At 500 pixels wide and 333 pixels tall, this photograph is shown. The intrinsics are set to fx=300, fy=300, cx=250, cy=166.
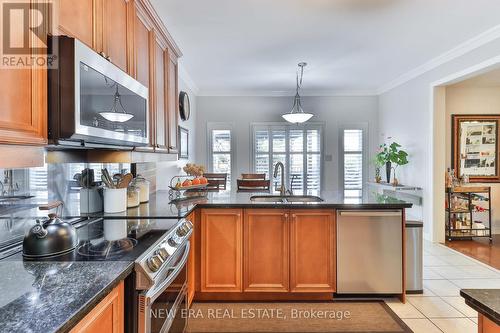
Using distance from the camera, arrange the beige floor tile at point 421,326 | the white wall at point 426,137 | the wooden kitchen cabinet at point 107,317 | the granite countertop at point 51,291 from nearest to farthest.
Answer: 1. the granite countertop at point 51,291
2. the wooden kitchen cabinet at point 107,317
3. the beige floor tile at point 421,326
4. the white wall at point 426,137

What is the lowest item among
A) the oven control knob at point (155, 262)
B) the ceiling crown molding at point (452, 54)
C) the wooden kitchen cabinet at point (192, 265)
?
the wooden kitchen cabinet at point (192, 265)

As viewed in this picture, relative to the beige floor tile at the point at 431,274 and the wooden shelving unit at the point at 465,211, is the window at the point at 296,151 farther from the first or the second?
the beige floor tile at the point at 431,274

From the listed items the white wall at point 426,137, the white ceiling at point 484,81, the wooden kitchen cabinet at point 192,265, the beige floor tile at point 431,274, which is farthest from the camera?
the white wall at point 426,137

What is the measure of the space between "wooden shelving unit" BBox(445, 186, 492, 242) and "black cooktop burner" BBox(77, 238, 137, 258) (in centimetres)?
477

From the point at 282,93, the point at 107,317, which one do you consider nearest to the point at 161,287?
the point at 107,317

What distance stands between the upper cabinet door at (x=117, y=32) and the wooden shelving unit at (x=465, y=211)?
4.77 meters

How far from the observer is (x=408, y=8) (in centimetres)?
278

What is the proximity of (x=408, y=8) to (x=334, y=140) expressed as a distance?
12.1 ft

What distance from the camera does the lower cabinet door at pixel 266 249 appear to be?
8.23ft

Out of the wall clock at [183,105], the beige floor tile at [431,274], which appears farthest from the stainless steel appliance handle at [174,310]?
the wall clock at [183,105]

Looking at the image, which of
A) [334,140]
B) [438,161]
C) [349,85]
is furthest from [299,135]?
[438,161]

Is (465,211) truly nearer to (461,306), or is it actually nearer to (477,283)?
(477,283)

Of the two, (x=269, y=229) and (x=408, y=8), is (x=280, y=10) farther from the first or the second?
(x=269, y=229)

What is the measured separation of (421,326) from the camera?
88.0 inches
